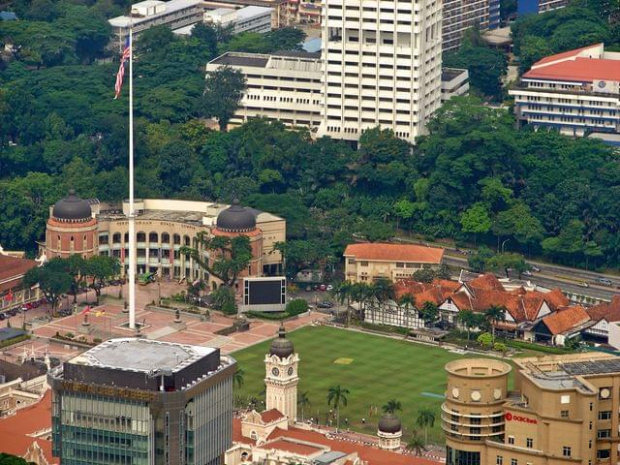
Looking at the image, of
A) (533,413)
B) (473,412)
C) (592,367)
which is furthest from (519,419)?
(592,367)

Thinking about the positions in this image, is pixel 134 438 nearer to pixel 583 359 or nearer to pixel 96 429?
pixel 96 429

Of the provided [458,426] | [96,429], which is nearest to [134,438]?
[96,429]

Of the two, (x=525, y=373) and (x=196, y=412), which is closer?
(x=525, y=373)

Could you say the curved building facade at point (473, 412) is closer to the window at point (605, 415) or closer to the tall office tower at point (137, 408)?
the window at point (605, 415)

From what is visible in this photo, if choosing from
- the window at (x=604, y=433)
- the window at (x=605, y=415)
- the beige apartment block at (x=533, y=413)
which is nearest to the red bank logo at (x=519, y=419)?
the beige apartment block at (x=533, y=413)

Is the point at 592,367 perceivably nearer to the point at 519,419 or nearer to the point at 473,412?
the point at 519,419

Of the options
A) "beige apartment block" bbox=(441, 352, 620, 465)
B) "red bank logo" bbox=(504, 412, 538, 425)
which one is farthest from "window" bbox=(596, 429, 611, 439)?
"red bank logo" bbox=(504, 412, 538, 425)
